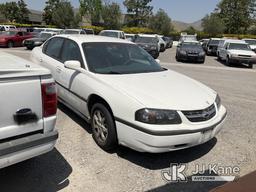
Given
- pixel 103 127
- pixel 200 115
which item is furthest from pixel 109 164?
pixel 200 115

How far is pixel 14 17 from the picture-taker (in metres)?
64.1

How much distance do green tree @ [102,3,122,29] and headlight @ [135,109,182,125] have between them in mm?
49750

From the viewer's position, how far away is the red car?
72.3 feet

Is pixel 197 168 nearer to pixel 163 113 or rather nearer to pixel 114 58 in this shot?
pixel 163 113

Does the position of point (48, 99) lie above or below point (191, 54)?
above

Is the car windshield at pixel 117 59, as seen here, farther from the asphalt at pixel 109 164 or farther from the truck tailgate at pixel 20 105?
the truck tailgate at pixel 20 105

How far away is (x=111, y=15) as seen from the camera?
2034 inches

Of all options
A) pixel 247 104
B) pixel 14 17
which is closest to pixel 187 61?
pixel 247 104

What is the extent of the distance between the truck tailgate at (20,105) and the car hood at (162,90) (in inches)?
51.4

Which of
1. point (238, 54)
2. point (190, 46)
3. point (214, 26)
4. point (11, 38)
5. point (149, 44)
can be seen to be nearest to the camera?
point (238, 54)

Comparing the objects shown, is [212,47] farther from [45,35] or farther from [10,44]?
[10,44]

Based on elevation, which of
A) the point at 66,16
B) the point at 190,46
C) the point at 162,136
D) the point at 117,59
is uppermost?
the point at 66,16

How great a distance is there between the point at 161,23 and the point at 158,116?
56.5 metres

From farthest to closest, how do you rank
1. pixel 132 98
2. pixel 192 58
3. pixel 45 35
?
pixel 45 35, pixel 192 58, pixel 132 98
